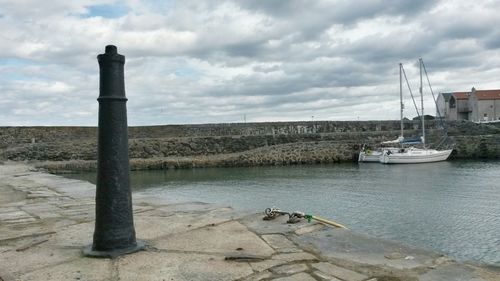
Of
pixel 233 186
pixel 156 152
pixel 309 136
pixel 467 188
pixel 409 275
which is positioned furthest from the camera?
pixel 309 136

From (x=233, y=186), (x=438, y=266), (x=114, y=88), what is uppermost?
(x=114, y=88)

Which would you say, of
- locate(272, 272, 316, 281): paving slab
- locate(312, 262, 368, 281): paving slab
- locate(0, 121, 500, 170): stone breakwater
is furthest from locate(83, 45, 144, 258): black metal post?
locate(0, 121, 500, 170): stone breakwater

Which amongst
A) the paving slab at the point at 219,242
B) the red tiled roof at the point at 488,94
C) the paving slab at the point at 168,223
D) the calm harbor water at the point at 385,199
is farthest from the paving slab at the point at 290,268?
the red tiled roof at the point at 488,94

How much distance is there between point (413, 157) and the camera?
36688 millimetres

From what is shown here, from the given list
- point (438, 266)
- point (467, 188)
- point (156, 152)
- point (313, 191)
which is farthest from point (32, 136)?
point (438, 266)

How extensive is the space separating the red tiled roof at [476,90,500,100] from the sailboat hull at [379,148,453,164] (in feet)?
114

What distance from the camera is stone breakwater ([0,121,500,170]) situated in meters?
35.2

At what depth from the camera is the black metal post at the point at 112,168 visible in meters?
4.25

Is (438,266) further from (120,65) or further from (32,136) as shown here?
(32,136)

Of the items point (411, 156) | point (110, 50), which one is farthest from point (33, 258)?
point (411, 156)

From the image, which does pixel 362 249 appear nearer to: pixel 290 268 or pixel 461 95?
pixel 290 268

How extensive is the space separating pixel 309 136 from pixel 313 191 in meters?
25.3

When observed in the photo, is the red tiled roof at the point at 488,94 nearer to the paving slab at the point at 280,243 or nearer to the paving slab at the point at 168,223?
the paving slab at the point at 168,223

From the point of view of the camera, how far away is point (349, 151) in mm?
39562
